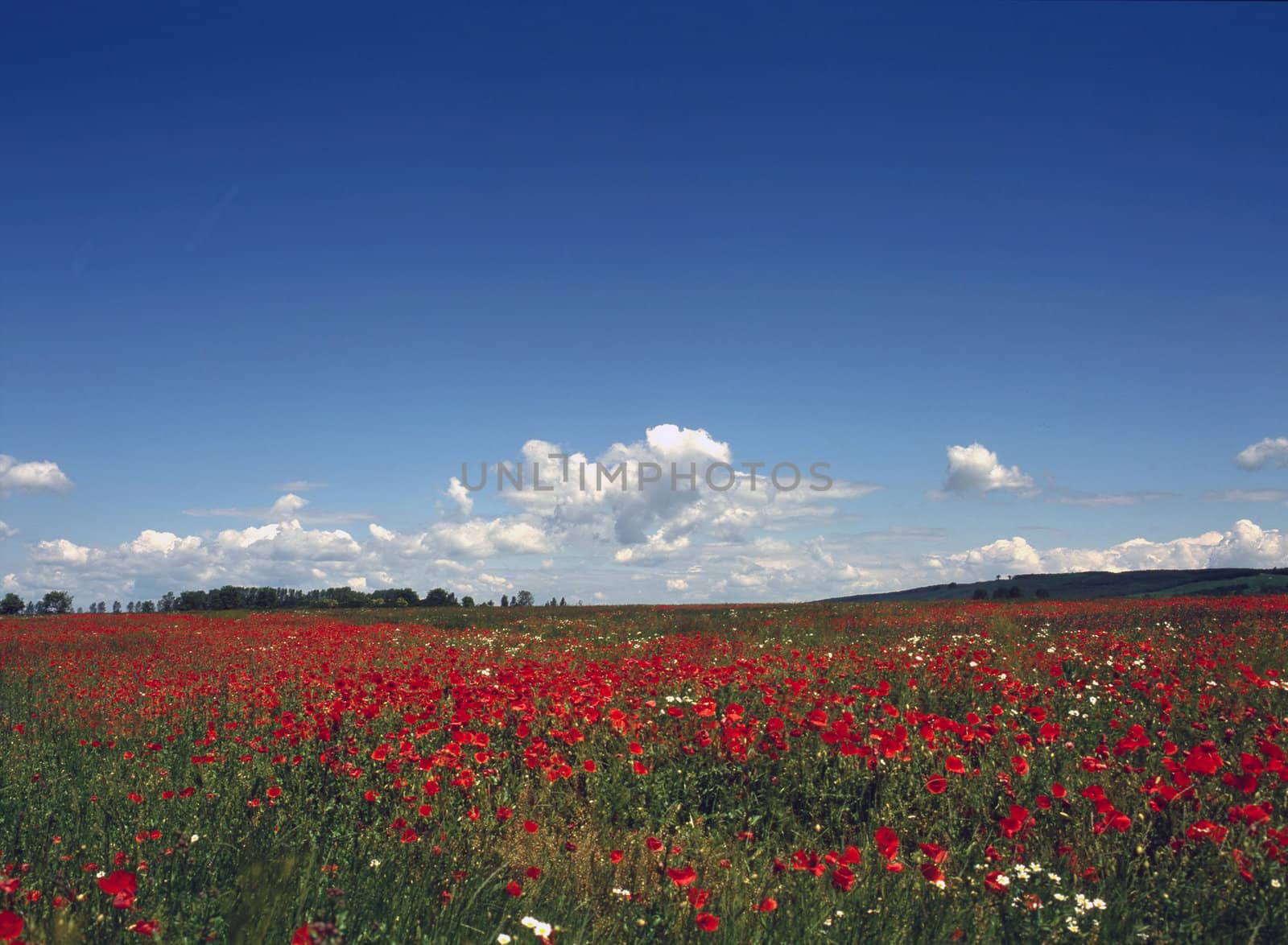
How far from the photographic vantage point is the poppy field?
136 inches

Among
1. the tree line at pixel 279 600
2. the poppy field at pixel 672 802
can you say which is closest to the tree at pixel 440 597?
the tree line at pixel 279 600

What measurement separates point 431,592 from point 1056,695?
6273 cm

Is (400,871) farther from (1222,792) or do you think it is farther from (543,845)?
(1222,792)

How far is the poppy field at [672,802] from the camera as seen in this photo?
3443 mm

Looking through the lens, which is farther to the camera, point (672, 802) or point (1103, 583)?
point (1103, 583)

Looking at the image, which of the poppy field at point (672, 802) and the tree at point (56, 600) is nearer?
the poppy field at point (672, 802)

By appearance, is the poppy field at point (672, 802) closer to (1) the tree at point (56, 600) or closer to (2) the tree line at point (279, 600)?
(2) the tree line at point (279, 600)

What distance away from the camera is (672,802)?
600 centimetres

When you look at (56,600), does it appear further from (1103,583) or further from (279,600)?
(1103,583)

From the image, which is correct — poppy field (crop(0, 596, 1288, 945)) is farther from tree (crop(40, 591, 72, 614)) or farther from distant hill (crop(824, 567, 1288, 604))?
tree (crop(40, 591, 72, 614))

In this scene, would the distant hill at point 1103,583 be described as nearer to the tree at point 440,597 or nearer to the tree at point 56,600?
the tree at point 440,597

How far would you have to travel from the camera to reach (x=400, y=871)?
396cm

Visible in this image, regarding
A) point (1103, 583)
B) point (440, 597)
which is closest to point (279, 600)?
point (440, 597)

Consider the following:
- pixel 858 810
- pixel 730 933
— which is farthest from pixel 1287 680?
pixel 730 933
